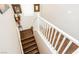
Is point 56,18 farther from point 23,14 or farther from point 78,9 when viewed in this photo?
point 23,14

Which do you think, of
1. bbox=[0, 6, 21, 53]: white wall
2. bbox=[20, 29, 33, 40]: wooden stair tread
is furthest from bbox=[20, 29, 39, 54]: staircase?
bbox=[0, 6, 21, 53]: white wall

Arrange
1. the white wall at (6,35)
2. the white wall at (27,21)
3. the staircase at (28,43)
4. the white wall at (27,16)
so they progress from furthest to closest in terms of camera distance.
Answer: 1. the white wall at (27,21)
2. the white wall at (27,16)
3. the staircase at (28,43)
4. the white wall at (6,35)

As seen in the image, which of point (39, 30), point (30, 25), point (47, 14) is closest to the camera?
point (39, 30)

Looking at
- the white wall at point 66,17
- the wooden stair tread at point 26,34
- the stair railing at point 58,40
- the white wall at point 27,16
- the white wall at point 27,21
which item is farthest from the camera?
the white wall at point 27,21

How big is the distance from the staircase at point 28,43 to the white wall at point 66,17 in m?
1.36

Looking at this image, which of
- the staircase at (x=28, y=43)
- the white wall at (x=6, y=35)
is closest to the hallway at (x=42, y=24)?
the staircase at (x=28, y=43)

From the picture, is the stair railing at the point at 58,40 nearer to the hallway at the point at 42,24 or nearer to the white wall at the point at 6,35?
the hallway at the point at 42,24

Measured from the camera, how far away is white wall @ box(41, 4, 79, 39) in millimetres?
4559

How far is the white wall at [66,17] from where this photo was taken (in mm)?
4559

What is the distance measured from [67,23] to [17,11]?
2628mm

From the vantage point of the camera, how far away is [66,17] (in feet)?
16.1

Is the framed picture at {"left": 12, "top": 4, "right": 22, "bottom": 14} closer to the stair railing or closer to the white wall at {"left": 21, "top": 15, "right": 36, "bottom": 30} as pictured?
the white wall at {"left": 21, "top": 15, "right": 36, "bottom": 30}
